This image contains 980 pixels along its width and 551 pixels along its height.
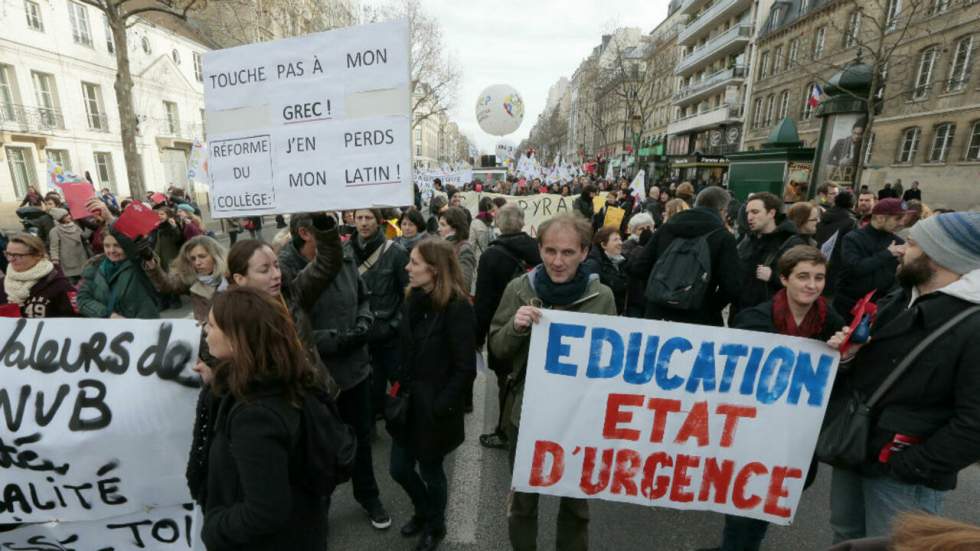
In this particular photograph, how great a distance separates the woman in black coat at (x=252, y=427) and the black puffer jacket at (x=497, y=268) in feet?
5.73

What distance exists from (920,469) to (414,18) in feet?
95.7

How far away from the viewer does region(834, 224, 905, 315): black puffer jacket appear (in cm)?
398

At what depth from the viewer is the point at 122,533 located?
2152 mm

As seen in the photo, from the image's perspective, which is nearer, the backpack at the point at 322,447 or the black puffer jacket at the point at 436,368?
the backpack at the point at 322,447

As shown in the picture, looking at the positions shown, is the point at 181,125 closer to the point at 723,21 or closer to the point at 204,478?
the point at 204,478

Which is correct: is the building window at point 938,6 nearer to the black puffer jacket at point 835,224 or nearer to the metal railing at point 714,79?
the metal railing at point 714,79

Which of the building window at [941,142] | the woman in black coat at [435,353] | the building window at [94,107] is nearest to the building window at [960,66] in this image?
the building window at [941,142]

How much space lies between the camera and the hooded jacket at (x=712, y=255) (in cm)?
328

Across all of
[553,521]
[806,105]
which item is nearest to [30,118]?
[553,521]

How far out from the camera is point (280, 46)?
2.25 metres

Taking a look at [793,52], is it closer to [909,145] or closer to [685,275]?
[909,145]

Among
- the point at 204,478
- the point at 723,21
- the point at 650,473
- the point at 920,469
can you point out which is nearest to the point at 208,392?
the point at 204,478

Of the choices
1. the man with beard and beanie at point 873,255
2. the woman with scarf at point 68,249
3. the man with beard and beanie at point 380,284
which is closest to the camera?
the man with beard and beanie at point 380,284

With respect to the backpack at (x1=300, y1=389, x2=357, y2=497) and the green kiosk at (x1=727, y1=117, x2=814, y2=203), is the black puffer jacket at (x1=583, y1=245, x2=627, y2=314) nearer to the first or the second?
the backpack at (x1=300, y1=389, x2=357, y2=497)
